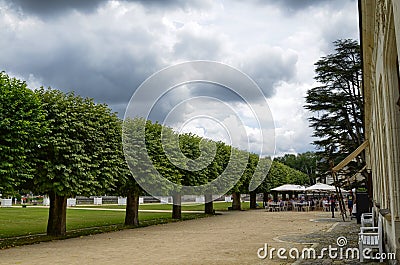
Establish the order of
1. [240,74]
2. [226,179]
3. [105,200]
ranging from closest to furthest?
[240,74] < [226,179] < [105,200]

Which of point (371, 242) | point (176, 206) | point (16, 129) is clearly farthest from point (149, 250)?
point (176, 206)

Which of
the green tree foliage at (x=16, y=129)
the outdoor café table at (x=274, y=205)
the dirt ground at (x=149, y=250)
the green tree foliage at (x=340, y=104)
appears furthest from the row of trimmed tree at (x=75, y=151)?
the outdoor café table at (x=274, y=205)

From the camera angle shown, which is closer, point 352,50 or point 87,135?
point 87,135

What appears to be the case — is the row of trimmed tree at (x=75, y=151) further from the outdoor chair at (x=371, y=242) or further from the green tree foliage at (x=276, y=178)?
the green tree foliage at (x=276, y=178)

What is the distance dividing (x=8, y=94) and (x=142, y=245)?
22.7 ft

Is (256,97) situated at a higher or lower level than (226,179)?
higher

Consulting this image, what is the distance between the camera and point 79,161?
58.2 ft

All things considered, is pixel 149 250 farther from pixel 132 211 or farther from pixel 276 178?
pixel 276 178

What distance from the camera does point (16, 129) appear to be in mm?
14484

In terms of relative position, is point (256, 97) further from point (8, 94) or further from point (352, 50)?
point (352, 50)

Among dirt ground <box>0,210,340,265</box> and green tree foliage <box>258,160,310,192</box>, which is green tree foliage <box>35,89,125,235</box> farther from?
green tree foliage <box>258,160,310,192</box>

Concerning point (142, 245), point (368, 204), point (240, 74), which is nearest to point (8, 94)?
point (142, 245)

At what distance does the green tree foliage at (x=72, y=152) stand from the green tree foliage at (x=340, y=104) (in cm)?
1585

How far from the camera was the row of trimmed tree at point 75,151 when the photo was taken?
14680 millimetres
